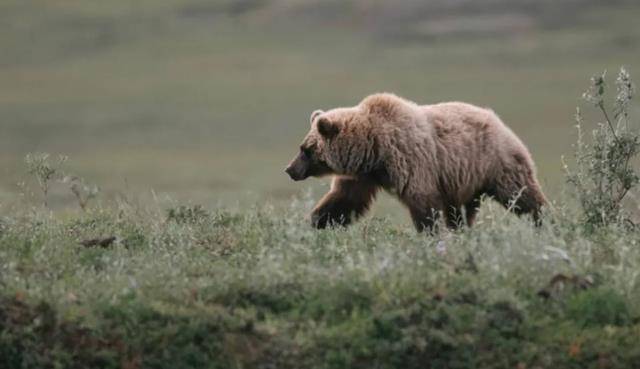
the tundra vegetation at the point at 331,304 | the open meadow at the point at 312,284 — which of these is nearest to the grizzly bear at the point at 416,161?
the open meadow at the point at 312,284

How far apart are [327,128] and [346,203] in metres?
0.70

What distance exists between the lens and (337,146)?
12188 millimetres

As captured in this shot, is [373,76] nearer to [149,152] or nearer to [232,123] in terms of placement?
[232,123]

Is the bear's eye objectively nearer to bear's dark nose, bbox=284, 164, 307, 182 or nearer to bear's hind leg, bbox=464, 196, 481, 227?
bear's dark nose, bbox=284, 164, 307, 182

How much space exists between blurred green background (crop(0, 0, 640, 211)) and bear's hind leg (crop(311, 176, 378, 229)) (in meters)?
22.9

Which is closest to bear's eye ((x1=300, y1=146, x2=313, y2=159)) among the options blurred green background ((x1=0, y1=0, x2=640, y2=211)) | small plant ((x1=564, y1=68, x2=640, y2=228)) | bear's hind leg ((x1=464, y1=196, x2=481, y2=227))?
bear's hind leg ((x1=464, y1=196, x2=481, y2=227))

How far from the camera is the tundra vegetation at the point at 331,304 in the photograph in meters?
8.16

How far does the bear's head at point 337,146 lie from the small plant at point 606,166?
194cm

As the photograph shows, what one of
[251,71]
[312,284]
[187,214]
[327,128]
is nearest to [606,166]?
[327,128]

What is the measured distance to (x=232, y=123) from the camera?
5194cm

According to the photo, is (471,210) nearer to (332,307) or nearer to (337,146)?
(337,146)

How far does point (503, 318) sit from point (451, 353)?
42 centimetres

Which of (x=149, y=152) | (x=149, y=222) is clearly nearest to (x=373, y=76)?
(x=149, y=152)

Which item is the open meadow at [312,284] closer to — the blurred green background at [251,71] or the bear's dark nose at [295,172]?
the bear's dark nose at [295,172]
